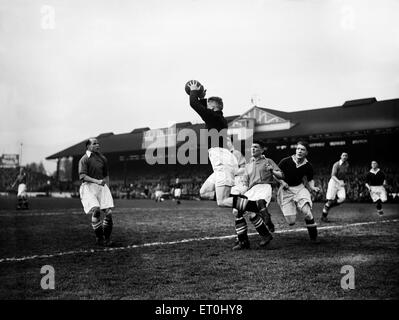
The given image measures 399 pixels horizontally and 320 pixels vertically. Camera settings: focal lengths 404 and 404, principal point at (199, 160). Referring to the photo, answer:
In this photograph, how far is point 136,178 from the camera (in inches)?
1545

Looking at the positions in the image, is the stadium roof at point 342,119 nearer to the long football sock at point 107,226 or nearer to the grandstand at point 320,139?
the grandstand at point 320,139

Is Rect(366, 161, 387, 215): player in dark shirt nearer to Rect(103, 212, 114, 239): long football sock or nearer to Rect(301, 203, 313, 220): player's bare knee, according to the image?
Rect(301, 203, 313, 220): player's bare knee

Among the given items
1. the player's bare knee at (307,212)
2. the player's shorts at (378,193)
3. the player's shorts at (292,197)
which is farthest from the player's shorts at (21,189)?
the player's bare knee at (307,212)

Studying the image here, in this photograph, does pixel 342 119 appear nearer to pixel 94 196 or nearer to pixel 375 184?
pixel 375 184

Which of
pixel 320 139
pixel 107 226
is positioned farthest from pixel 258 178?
pixel 320 139

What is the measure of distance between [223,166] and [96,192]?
2497 millimetres

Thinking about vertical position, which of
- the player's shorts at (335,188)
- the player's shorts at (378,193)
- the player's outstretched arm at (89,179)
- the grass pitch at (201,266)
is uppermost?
the player's outstretched arm at (89,179)

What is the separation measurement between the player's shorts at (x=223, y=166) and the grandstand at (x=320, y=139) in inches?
531

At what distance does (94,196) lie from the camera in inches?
276

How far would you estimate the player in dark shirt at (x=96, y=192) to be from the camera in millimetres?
6906

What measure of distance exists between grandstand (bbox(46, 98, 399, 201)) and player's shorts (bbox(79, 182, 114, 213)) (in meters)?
12.6
